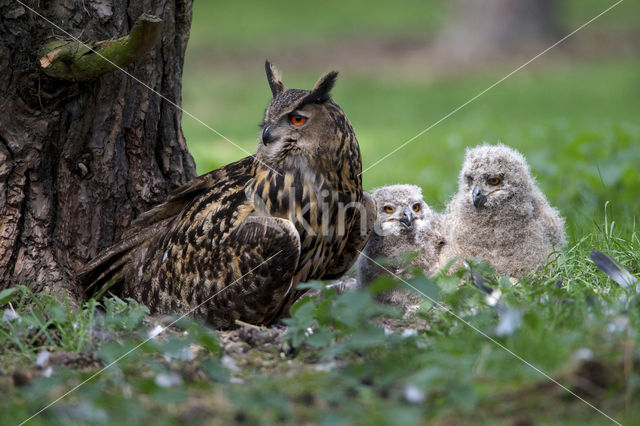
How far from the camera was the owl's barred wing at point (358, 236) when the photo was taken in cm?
445

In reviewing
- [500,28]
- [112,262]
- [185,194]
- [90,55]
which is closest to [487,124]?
[185,194]

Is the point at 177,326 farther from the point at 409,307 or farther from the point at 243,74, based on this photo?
the point at 243,74

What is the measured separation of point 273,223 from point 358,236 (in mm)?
753

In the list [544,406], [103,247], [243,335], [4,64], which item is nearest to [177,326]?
[243,335]

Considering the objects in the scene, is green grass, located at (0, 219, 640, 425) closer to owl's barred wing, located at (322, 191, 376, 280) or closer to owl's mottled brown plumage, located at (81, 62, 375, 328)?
owl's mottled brown plumage, located at (81, 62, 375, 328)

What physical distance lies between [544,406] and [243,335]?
1.64m

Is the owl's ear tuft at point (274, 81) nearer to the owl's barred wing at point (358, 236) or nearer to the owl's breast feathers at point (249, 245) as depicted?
the owl's breast feathers at point (249, 245)

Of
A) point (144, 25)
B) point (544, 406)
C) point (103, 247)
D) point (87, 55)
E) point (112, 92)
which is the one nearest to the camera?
point (544, 406)

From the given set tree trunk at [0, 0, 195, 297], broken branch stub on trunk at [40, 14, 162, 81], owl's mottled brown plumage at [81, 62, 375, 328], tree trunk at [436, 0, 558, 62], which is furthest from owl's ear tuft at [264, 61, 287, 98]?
tree trunk at [436, 0, 558, 62]

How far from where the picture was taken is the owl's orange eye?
4.04m

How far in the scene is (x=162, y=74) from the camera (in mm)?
4602

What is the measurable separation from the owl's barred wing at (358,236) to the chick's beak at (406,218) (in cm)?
37

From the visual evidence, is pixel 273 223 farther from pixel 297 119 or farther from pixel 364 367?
pixel 364 367

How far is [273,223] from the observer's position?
3.95m
